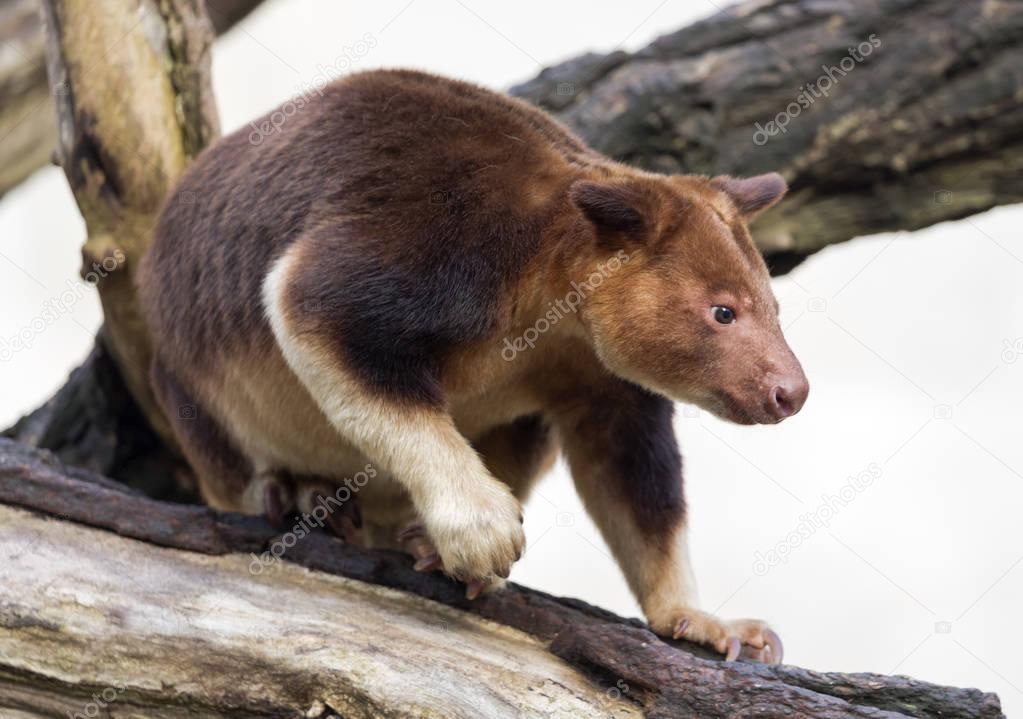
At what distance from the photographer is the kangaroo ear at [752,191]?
4078 mm

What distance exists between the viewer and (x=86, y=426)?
18.1 ft

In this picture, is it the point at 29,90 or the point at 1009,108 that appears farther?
the point at 29,90

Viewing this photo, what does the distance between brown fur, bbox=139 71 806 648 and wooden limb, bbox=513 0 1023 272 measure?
53.5 inches

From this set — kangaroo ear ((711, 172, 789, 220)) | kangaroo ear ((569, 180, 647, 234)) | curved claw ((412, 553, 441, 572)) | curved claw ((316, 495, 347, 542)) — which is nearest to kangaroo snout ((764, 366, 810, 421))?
kangaroo ear ((569, 180, 647, 234))

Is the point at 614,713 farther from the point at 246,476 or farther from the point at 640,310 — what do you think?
the point at 246,476

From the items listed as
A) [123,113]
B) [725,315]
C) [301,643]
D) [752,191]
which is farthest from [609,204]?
[123,113]

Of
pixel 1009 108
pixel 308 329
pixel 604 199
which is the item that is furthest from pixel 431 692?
pixel 1009 108

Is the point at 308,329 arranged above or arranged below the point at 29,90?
above

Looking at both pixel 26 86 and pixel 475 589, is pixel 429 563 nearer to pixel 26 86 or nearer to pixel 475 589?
pixel 475 589

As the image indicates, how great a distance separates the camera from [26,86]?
6.79 m

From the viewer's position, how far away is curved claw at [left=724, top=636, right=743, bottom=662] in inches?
153

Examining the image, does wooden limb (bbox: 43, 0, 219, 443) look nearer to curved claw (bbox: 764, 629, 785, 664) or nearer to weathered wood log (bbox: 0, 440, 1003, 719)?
weathered wood log (bbox: 0, 440, 1003, 719)

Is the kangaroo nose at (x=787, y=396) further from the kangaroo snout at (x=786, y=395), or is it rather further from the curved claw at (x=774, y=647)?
the curved claw at (x=774, y=647)

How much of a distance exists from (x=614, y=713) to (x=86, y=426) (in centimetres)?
313
